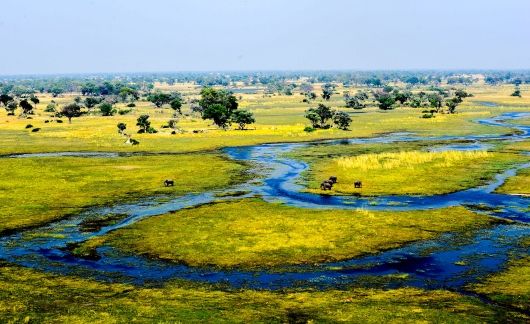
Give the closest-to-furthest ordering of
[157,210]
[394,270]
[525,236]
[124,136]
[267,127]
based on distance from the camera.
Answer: [394,270] < [525,236] < [157,210] < [124,136] < [267,127]

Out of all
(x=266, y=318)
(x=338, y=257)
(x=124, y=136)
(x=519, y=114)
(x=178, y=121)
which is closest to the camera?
(x=266, y=318)

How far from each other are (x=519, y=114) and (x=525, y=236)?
5416 inches

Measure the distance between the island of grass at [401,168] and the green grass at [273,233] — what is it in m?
11.8

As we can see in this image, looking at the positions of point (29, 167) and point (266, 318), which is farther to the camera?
point (29, 167)

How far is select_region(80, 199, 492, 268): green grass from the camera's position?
1718 inches

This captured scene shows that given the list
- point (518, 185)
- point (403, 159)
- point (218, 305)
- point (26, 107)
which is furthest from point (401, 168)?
point (26, 107)

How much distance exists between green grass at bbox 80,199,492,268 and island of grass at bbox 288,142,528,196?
38.8 ft

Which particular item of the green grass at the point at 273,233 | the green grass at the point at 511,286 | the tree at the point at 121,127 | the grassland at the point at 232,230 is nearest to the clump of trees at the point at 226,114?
the tree at the point at 121,127

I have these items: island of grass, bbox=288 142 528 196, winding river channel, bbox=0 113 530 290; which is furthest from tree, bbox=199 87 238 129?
winding river channel, bbox=0 113 530 290

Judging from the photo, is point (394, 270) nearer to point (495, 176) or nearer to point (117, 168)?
point (495, 176)

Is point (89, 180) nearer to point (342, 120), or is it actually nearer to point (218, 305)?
point (218, 305)

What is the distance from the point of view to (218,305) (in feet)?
110

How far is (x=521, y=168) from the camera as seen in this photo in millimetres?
80250

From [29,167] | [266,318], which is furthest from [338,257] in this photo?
[29,167]
